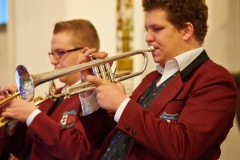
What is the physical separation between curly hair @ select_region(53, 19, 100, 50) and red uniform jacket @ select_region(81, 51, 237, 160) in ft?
2.32

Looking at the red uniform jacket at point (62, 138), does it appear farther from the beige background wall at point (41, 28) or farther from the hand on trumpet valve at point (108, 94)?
the beige background wall at point (41, 28)

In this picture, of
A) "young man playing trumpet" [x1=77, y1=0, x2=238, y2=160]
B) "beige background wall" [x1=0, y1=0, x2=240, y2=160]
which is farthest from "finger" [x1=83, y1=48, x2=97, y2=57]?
"beige background wall" [x1=0, y1=0, x2=240, y2=160]

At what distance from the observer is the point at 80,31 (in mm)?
1707

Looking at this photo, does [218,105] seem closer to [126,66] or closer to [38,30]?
[38,30]

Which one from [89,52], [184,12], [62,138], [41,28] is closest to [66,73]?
[89,52]

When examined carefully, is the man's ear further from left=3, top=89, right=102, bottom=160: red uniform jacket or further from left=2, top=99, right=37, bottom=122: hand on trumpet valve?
left=2, top=99, right=37, bottom=122: hand on trumpet valve

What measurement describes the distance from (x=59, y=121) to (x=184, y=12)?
2.32 ft

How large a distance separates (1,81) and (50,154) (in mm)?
1237

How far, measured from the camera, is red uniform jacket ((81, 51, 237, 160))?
0.95 m

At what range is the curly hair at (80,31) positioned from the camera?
5.55 feet

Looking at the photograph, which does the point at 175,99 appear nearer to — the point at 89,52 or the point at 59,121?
the point at 89,52

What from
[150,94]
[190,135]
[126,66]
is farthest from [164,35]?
[126,66]

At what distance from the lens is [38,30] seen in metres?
2.36

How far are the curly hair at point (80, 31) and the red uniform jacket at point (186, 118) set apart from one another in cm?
71
